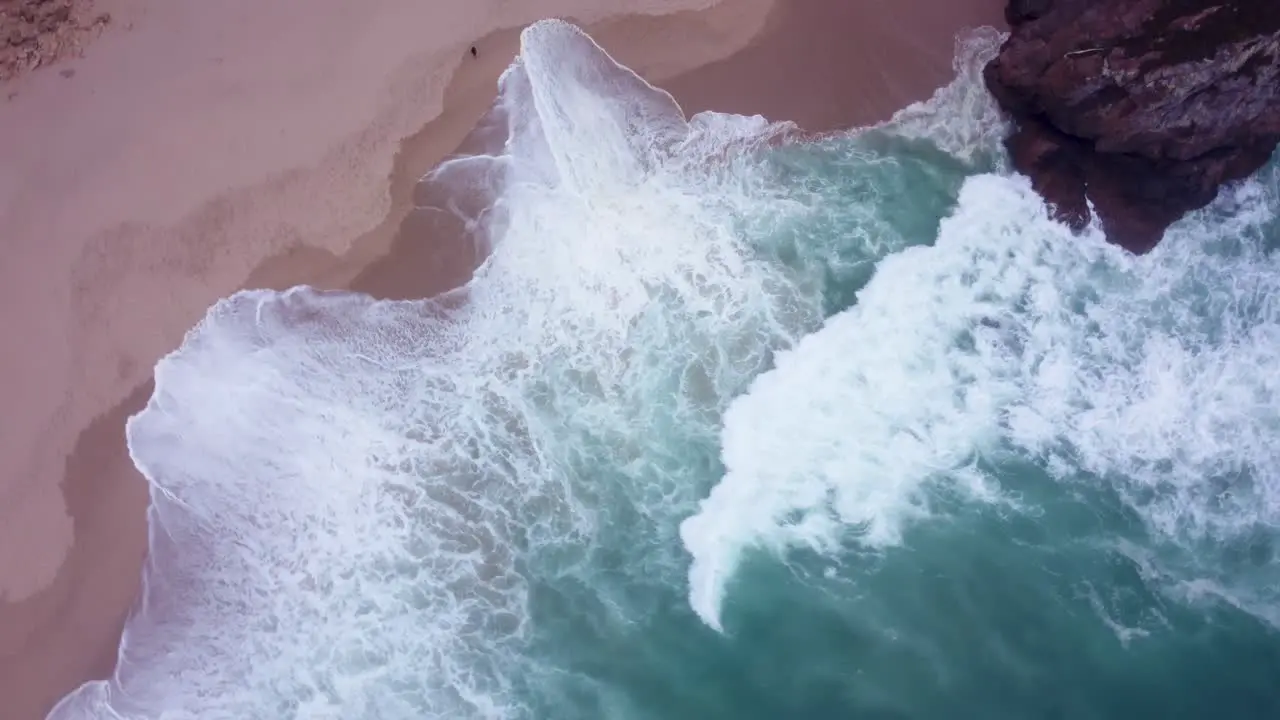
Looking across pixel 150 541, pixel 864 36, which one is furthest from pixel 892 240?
pixel 150 541

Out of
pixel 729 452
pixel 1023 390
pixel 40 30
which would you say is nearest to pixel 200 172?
pixel 40 30

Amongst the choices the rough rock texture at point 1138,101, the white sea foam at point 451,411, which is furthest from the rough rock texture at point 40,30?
the rough rock texture at point 1138,101

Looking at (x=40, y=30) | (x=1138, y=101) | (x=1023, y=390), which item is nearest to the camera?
(x=1138, y=101)

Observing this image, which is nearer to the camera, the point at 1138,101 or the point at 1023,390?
the point at 1138,101

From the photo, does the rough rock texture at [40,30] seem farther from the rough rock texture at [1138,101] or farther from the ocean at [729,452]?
the rough rock texture at [1138,101]

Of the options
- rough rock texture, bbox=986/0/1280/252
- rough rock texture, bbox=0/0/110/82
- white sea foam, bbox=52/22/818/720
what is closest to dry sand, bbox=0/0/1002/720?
rough rock texture, bbox=0/0/110/82

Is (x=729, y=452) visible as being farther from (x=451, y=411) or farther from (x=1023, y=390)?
(x=1023, y=390)

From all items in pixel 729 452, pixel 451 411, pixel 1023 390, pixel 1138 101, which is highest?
pixel 1138 101

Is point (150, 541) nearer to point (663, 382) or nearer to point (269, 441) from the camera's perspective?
point (269, 441)
